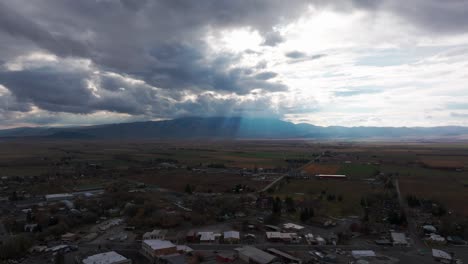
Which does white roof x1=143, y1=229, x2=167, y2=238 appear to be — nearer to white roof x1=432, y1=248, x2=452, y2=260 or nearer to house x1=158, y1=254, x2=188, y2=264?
house x1=158, y1=254, x2=188, y2=264

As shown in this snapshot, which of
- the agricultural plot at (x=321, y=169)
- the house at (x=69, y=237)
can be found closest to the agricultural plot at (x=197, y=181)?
the agricultural plot at (x=321, y=169)

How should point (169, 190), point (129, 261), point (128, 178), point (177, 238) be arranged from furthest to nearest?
1. point (128, 178)
2. point (169, 190)
3. point (177, 238)
4. point (129, 261)

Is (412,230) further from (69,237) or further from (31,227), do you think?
(31,227)

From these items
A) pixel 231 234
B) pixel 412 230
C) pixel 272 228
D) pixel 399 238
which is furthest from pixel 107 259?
pixel 412 230

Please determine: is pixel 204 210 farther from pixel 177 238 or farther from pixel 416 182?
pixel 416 182

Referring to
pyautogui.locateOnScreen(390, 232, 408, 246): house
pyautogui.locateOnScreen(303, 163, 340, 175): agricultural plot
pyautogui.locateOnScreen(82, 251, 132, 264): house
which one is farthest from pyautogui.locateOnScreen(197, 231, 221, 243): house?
pyautogui.locateOnScreen(303, 163, 340, 175): agricultural plot

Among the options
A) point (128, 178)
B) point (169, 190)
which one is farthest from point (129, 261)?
point (128, 178)

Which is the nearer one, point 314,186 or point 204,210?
point 204,210
